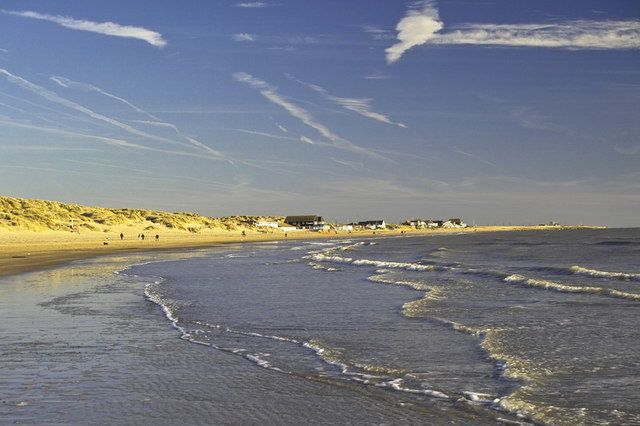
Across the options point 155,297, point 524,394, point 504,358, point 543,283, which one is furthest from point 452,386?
point 543,283

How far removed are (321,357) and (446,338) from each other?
3.52 meters

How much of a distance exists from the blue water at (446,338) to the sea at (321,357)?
48mm

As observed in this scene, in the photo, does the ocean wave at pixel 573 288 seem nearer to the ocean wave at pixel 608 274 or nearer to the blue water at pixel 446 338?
the blue water at pixel 446 338

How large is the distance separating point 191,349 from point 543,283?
64.0ft

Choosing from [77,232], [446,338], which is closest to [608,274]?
[446,338]

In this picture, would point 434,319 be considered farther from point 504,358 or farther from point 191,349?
point 191,349

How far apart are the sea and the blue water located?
0.16ft

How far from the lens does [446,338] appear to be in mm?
14633

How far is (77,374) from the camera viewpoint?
1095 centimetres

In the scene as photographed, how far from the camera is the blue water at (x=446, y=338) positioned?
372 inches

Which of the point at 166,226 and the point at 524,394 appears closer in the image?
the point at 524,394

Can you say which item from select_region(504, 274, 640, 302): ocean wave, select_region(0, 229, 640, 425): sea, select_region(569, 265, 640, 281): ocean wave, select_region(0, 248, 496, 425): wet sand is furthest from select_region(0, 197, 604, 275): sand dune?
select_region(569, 265, 640, 281): ocean wave

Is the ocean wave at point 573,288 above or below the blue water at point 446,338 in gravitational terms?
above

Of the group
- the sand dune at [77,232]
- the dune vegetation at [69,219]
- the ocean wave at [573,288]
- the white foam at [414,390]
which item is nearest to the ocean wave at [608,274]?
the ocean wave at [573,288]
